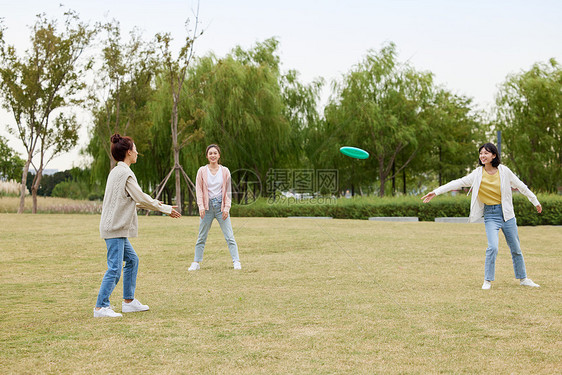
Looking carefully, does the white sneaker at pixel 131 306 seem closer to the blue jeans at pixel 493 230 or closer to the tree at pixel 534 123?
the blue jeans at pixel 493 230

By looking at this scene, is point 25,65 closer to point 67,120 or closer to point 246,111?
point 67,120

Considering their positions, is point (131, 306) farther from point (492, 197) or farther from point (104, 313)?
point (492, 197)

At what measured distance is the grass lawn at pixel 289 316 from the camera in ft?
12.4

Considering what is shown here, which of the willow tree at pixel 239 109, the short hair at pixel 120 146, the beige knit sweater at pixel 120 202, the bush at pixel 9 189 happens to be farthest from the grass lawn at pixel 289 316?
the bush at pixel 9 189

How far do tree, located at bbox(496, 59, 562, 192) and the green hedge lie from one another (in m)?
13.1

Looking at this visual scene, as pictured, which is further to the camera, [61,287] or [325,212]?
[325,212]

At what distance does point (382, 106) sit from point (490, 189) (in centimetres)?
2899

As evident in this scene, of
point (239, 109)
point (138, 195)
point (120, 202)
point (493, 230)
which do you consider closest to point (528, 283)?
point (493, 230)

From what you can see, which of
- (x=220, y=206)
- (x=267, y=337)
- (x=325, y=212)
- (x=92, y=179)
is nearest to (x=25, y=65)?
(x=92, y=179)

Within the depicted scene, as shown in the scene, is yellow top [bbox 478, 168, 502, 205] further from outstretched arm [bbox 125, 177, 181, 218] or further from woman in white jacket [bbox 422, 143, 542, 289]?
outstretched arm [bbox 125, 177, 181, 218]

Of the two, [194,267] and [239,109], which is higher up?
[239,109]

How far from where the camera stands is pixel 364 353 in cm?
397

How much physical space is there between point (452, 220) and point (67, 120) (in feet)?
61.0

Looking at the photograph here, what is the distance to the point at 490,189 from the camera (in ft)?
22.3
